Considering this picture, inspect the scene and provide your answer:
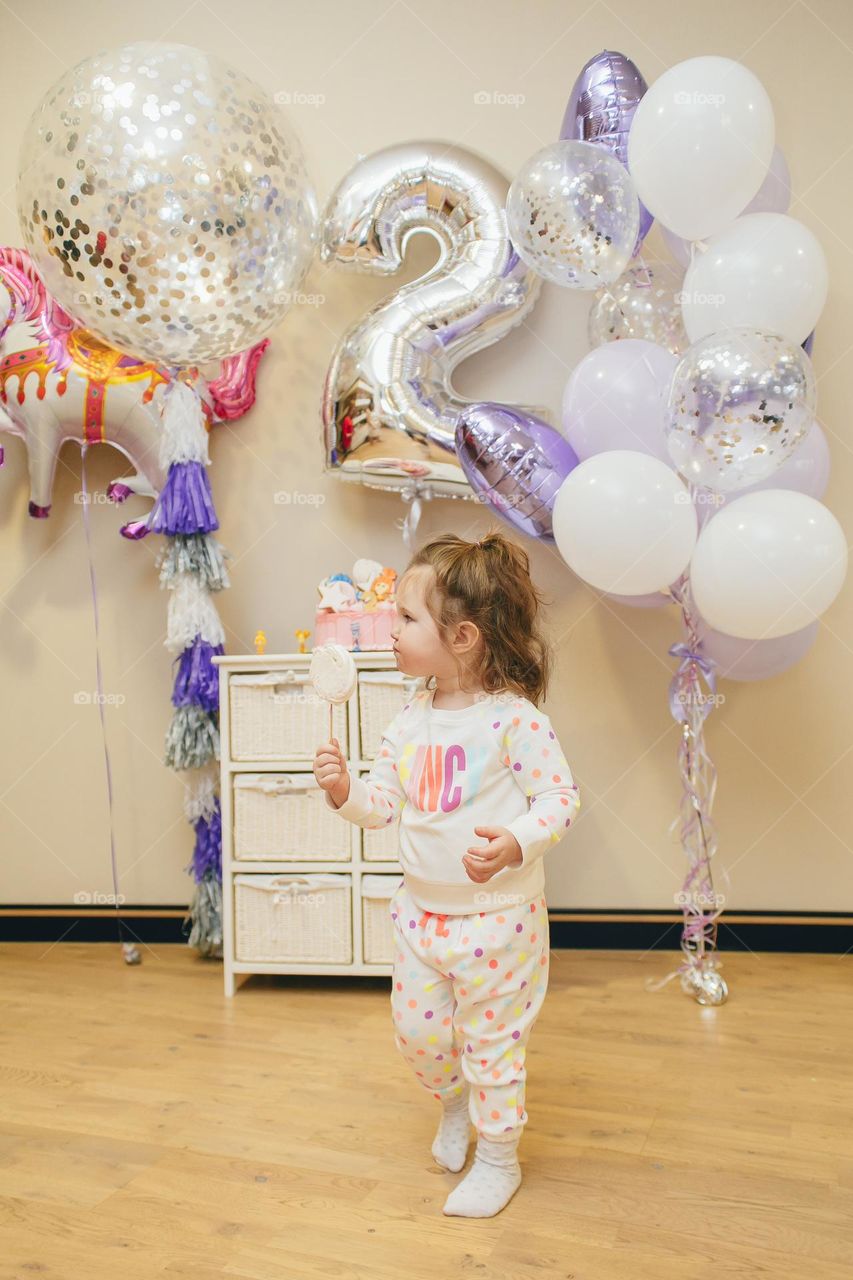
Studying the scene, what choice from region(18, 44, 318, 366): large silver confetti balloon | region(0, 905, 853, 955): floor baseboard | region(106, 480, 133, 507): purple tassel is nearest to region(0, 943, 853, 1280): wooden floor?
region(0, 905, 853, 955): floor baseboard

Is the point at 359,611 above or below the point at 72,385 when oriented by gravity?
below

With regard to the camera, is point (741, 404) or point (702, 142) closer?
point (741, 404)

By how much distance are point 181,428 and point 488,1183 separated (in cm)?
Answer: 168

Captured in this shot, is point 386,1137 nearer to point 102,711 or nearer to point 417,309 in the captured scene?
point 102,711

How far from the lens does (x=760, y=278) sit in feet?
6.70

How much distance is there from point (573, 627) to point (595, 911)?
0.69m

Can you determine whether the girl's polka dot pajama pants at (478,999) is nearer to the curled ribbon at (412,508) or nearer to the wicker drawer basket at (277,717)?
the wicker drawer basket at (277,717)

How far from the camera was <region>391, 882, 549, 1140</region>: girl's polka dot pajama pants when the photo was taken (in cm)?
142

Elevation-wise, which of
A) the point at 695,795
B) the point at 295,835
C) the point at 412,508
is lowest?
the point at 295,835

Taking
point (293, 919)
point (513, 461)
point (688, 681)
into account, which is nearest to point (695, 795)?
point (688, 681)

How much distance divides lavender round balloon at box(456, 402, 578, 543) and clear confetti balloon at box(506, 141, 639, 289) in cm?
30


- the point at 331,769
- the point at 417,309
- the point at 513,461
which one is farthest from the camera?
the point at 417,309

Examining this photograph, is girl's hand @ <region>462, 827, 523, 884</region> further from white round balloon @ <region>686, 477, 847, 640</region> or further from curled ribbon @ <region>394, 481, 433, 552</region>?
curled ribbon @ <region>394, 481, 433, 552</region>

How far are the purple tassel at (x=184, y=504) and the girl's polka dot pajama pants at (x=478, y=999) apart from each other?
1275 millimetres
